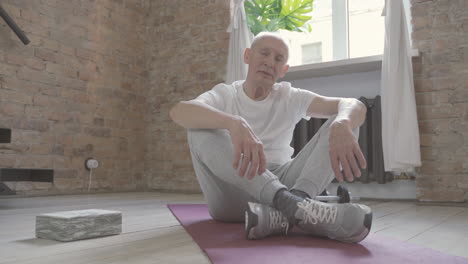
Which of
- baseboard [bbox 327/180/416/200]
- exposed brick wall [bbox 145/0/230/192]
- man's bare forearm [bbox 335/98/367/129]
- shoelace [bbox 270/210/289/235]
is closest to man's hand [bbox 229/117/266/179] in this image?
shoelace [bbox 270/210/289/235]

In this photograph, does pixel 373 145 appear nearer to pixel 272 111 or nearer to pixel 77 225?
pixel 272 111

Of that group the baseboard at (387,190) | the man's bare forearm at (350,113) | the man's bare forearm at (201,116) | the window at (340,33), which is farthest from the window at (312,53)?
the man's bare forearm at (201,116)

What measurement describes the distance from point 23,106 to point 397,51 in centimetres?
307

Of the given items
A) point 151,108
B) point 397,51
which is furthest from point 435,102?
point 151,108

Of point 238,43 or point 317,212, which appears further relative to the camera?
point 238,43

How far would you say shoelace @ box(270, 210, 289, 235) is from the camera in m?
1.36

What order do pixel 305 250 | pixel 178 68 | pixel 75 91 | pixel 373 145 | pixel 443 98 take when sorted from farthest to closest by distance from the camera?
pixel 178 68 → pixel 75 91 → pixel 373 145 → pixel 443 98 → pixel 305 250

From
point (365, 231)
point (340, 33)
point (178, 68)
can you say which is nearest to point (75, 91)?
point (178, 68)

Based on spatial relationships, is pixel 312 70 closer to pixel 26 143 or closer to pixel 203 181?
pixel 203 181

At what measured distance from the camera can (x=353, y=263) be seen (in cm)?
108

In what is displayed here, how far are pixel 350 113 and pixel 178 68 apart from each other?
333 cm

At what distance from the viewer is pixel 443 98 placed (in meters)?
3.03

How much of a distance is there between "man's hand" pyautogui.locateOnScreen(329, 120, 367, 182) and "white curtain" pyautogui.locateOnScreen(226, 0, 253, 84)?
2.54m

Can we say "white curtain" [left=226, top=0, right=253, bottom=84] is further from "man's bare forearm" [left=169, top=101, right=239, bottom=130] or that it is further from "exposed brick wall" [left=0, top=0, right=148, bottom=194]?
"man's bare forearm" [left=169, top=101, right=239, bottom=130]
